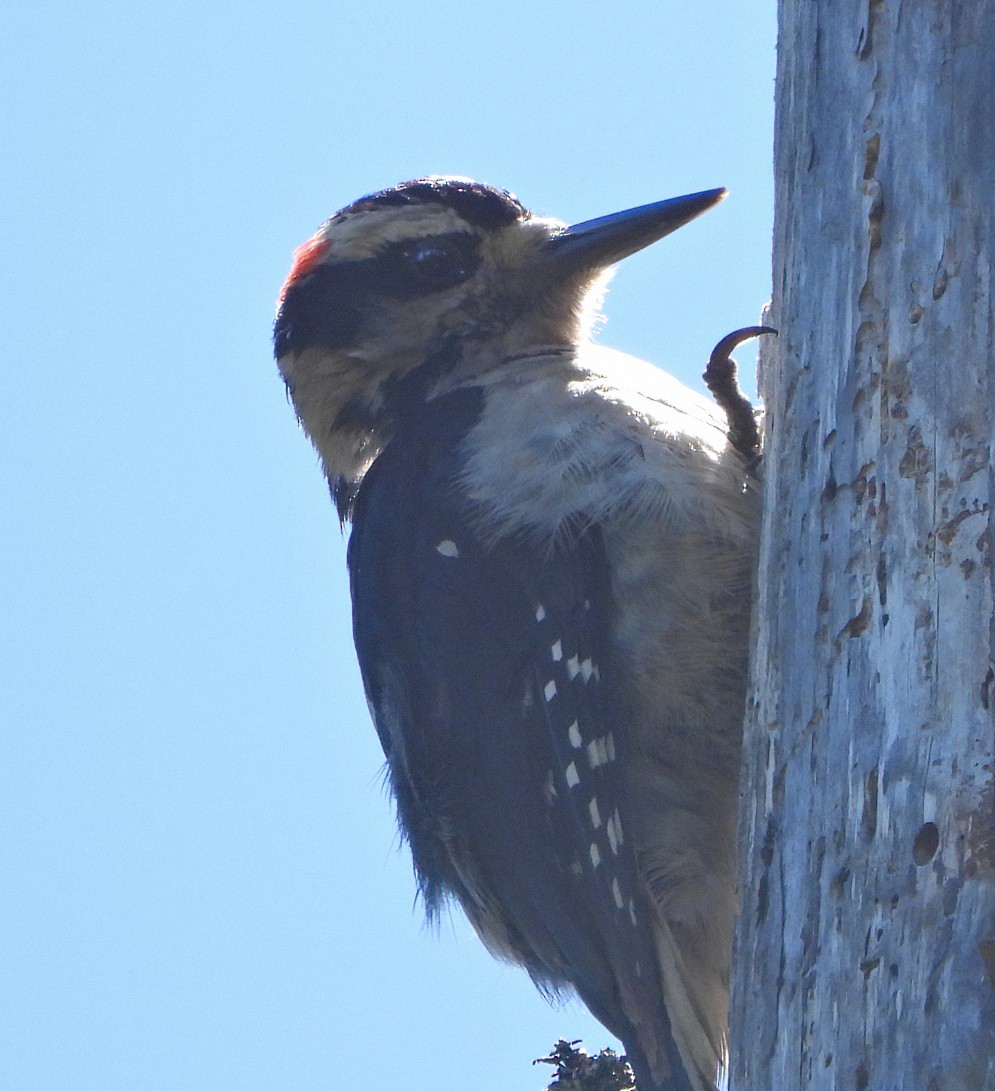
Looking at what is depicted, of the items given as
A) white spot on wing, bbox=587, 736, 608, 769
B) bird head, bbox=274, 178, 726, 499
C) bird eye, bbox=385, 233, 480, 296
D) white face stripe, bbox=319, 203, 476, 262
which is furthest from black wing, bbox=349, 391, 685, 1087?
white face stripe, bbox=319, 203, 476, 262

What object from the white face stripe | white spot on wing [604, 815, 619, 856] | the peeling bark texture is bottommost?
white spot on wing [604, 815, 619, 856]

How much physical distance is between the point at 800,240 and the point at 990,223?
43cm

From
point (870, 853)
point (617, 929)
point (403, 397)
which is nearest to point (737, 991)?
point (870, 853)

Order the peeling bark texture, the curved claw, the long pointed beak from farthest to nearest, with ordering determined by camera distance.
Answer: the long pointed beak
the curved claw
the peeling bark texture

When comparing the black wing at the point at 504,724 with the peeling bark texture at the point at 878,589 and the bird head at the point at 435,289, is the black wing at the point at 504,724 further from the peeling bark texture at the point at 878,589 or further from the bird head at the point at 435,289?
the peeling bark texture at the point at 878,589

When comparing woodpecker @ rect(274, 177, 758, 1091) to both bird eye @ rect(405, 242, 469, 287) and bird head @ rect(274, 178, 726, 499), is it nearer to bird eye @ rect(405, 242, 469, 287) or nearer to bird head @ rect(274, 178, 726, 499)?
bird head @ rect(274, 178, 726, 499)

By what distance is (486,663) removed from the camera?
3354 millimetres

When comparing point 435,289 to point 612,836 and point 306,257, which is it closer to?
point 306,257

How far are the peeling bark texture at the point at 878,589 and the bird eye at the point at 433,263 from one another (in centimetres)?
145

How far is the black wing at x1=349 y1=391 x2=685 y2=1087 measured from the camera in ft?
10.4

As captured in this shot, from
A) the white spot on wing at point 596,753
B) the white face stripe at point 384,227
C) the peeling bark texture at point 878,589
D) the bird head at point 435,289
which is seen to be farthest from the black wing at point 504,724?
A: the peeling bark texture at point 878,589

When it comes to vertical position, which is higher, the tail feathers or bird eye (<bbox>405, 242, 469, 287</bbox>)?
bird eye (<bbox>405, 242, 469, 287</bbox>)

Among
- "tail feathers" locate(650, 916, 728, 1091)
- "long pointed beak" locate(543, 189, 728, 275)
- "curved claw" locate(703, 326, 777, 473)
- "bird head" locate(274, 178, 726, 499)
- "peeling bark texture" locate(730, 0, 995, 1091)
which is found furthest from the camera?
"bird head" locate(274, 178, 726, 499)

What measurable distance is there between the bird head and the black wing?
0.30 metres
